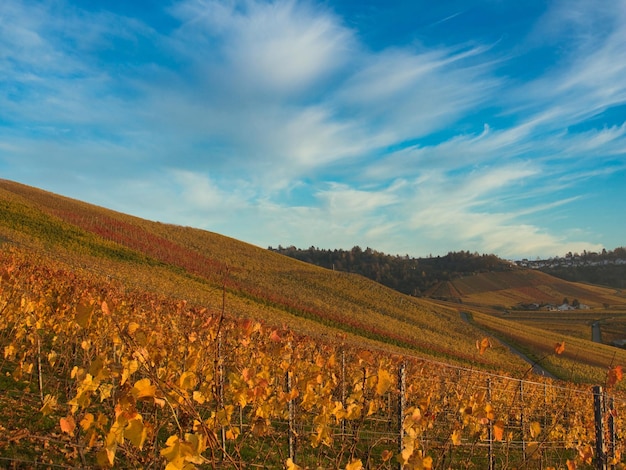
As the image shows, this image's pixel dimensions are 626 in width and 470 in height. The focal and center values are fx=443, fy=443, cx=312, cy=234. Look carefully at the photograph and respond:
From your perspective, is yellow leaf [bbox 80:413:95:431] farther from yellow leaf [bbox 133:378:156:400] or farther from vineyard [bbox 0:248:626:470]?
yellow leaf [bbox 133:378:156:400]

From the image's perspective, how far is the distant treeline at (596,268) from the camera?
14250cm

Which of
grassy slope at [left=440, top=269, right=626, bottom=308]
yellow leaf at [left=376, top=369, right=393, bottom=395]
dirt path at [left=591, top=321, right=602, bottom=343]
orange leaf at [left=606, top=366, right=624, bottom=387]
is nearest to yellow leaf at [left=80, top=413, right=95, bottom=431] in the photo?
yellow leaf at [left=376, top=369, right=393, bottom=395]

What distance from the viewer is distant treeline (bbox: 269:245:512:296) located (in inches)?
4845

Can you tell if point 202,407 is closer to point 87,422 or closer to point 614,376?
point 87,422

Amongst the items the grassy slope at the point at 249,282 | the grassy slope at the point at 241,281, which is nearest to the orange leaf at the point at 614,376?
the grassy slope at the point at 249,282

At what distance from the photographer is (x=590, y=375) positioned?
31.3m

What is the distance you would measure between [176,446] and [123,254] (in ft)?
124

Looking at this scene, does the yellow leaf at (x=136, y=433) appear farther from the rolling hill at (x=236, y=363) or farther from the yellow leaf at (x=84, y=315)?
the yellow leaf at (x=84, y=315)

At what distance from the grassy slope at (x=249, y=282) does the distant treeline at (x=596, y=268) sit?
380ft

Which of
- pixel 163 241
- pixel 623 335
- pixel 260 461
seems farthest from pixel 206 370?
pixel 623 335

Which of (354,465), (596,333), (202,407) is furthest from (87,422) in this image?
(596,333)

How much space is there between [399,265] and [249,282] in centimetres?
10106

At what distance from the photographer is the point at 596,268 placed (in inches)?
6004

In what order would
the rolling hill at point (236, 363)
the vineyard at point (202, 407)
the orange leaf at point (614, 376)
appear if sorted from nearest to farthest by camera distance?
the vineyard at point (202, 407) → the rolling hill at point (236, 363) → the orange leaf at point (614, 376)
